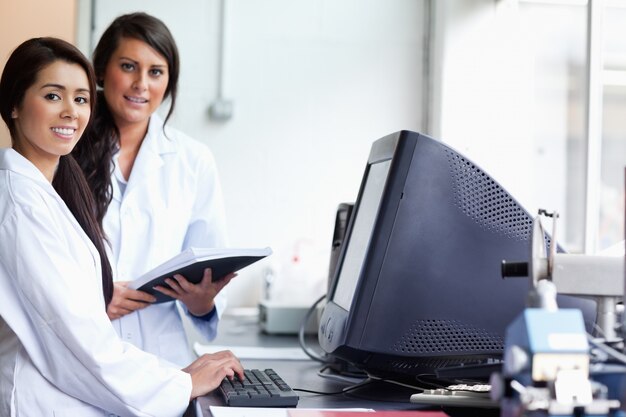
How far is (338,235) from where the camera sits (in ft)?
6.64

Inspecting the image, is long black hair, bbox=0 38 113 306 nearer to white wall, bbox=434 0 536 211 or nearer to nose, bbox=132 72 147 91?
nose, bbox=132 72 147 91

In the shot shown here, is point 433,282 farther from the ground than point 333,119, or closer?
closer

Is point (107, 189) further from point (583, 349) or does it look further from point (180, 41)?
point (583, 349)

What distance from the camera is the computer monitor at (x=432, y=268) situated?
4.33ft

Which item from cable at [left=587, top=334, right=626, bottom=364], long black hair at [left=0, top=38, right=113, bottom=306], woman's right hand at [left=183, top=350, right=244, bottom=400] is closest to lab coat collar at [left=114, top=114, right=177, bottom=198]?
long black hair at [left=0, top=38, right=113, bottom=306]

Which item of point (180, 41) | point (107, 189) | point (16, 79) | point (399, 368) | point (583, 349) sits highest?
point (180, 41)

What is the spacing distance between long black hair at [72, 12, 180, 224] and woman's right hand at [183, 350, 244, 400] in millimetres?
669

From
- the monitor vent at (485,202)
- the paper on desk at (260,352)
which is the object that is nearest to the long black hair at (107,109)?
the paper on desk at (260,352)

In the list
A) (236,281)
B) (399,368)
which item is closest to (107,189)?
(399,368)

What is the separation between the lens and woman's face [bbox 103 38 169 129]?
2.06m

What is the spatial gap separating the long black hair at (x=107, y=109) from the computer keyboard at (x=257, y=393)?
0.76 metres

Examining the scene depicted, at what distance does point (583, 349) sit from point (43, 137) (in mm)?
1060

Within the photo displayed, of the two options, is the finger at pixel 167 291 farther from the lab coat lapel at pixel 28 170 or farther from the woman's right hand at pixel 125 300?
the lab coat lapel at pixel 28 170

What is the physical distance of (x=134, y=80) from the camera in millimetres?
2062
